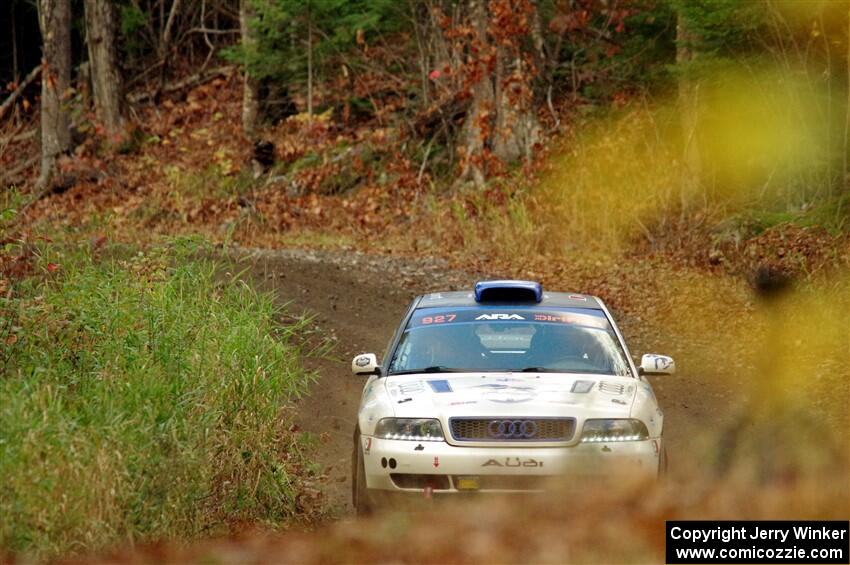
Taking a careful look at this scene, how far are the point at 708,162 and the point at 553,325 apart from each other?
1655 centimetres

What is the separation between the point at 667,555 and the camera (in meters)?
4.88

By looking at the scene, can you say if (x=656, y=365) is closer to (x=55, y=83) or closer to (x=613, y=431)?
(x=613, y=431)

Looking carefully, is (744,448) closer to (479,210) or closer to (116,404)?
(116,404)

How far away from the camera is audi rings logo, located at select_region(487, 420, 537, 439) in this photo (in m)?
8.17

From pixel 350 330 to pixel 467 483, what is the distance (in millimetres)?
8717

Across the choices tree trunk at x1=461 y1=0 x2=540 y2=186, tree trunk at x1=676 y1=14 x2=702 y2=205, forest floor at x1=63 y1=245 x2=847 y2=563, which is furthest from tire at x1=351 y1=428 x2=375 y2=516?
tree trunk at x1=461 y1=0 x2=540 y2=186

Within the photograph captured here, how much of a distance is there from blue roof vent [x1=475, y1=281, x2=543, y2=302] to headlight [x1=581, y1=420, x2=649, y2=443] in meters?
2.00

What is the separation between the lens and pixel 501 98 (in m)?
28.1

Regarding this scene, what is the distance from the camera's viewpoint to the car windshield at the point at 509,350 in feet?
30.9

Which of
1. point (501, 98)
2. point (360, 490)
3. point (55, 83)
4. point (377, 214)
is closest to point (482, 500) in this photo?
point (360, 490)

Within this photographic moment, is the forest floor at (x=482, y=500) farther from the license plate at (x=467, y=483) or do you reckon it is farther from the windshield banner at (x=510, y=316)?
the windshield banner at (x=510, y=316)

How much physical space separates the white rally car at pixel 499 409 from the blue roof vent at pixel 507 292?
261mm

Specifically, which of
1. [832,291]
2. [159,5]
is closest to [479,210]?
[832,291]

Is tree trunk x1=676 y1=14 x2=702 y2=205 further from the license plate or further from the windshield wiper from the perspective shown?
the license plate
